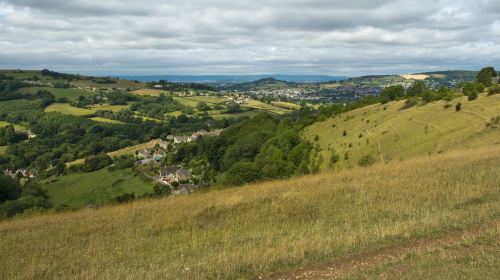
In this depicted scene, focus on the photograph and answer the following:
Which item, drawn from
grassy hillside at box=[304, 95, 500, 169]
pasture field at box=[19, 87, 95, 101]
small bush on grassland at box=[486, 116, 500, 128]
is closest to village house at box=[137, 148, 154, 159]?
pasture field at box=[19, 87, 95, 101]

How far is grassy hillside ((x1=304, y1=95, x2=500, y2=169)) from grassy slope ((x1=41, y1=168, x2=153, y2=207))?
42.1m

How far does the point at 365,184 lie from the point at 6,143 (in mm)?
139679

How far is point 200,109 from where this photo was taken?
179750 mm

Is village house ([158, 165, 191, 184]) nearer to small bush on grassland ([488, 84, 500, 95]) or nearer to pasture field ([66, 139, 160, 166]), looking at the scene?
pasture field ([66, 139, 160, 166])

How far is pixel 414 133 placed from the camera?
125 ft

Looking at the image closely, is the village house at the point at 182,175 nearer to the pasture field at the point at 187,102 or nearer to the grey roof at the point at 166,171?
the grey roof at the point at 166,171

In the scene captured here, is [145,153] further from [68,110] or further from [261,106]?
[261,106]

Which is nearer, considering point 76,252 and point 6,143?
point 76,252

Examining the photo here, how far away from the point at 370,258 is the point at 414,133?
33.8m

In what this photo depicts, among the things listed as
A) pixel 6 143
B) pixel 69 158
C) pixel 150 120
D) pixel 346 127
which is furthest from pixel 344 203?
pixel 150 120

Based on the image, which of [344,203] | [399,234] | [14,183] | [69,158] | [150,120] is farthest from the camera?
[150,120]

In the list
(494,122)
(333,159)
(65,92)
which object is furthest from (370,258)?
(65,92)

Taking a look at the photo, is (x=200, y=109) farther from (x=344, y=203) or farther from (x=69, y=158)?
(x=344, y=203)

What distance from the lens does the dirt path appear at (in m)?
6.42
